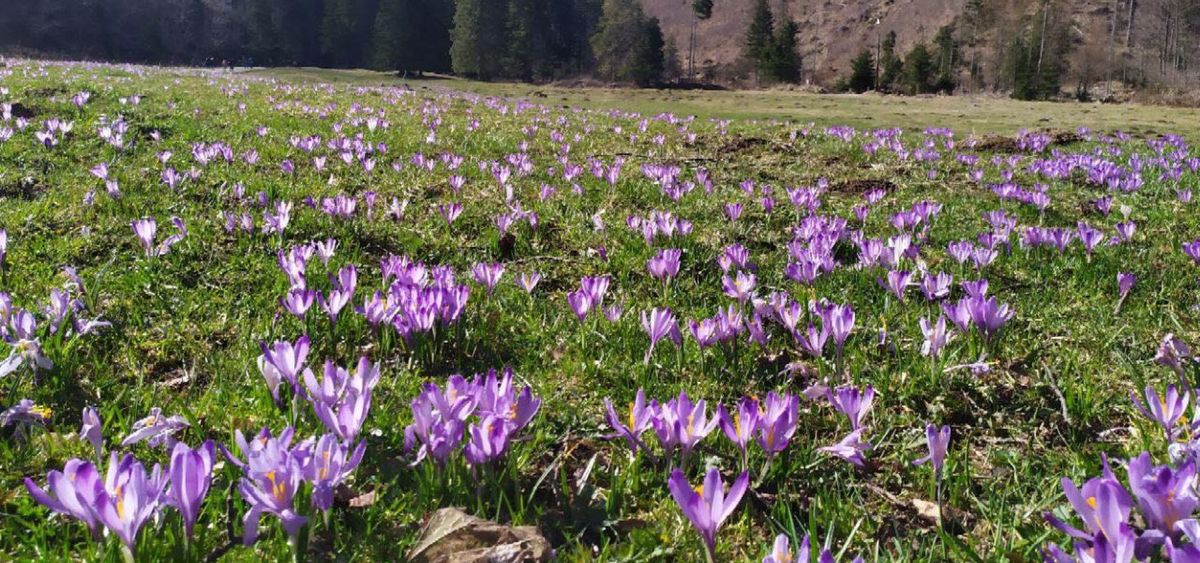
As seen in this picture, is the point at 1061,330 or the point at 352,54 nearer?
the point at 1061,330

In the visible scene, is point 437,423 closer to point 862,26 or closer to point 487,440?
point 487,440

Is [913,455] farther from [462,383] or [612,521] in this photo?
[462,383]

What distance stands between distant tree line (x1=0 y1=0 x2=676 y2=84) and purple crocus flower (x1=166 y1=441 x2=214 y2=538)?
63728mm

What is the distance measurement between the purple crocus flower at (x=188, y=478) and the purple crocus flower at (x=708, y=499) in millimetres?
944

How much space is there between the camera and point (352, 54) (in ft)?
275

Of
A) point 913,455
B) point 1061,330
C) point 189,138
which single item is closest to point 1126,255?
point 1061,330

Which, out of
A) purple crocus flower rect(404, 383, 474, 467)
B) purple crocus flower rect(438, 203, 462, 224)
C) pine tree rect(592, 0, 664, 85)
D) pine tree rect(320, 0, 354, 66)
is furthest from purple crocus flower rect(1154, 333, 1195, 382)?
pine tree rect(320, 0, 354, 66)

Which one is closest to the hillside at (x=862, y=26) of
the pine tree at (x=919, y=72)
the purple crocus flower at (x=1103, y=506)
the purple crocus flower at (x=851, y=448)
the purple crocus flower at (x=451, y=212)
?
the pine tree at (x=919, y=72)

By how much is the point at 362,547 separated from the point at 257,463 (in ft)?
1.33

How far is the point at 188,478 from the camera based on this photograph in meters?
1.39

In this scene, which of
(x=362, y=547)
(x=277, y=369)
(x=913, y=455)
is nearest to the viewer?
(x=362, y=547)

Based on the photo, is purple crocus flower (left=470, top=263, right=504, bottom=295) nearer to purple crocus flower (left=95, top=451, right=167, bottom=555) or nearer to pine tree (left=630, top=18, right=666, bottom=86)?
purple crocus flower (left=95, top=451, right=167, bottom=555)

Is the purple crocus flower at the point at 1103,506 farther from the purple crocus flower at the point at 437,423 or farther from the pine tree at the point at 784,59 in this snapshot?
the pine tree at the point at 784,59

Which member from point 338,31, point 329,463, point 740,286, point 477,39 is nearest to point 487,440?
point 329,463
